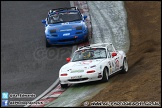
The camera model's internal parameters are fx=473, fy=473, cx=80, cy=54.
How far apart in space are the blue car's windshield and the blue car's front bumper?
1.39 meters

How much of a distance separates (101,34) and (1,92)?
10030 millimetres

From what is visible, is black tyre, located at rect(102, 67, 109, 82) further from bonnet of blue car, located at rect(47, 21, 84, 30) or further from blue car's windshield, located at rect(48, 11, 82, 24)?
blue car's windshield, located at rect(48, 11, 82, 24)

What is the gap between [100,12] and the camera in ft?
95.8

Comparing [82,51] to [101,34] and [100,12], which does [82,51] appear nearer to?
[101,34]

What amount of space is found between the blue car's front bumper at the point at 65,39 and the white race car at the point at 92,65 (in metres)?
5.45

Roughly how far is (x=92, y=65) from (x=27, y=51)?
768 cm

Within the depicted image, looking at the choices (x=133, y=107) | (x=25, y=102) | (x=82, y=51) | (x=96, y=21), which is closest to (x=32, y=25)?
(x=96, y=21)

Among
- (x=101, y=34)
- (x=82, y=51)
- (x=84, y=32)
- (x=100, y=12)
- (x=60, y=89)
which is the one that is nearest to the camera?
(x=60, y=89)

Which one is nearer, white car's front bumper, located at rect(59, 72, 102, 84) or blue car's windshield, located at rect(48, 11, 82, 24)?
white car's front bumper, located at rect(59, 72, 102, 84)

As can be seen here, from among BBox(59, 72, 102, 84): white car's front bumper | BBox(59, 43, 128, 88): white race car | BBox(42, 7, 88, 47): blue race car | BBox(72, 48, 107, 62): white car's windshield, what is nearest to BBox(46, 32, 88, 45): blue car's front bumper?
BBox(42, 7, 88, 47): blue race car

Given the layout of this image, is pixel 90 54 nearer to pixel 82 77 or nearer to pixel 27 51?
pixel 82 77

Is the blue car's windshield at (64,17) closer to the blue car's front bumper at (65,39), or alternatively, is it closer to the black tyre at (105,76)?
the blue car's front bumper at (65,39)

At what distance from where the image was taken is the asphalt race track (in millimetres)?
16658

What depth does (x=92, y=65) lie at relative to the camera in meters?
14.9
